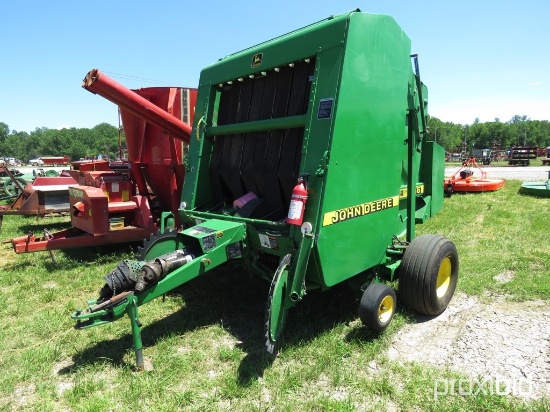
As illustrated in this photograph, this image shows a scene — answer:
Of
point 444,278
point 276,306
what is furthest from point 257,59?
point 444,278

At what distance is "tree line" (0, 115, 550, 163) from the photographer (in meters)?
78.3

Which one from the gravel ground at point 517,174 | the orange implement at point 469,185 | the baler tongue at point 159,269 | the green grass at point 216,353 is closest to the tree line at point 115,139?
the gravel ground at point 517,174

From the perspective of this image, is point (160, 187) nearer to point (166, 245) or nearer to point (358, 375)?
point (166, 245)

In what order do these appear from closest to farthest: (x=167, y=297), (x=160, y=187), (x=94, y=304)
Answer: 1. (x=94, y=304)
2. (x=167, y=297)
3. (x=160, y=187)

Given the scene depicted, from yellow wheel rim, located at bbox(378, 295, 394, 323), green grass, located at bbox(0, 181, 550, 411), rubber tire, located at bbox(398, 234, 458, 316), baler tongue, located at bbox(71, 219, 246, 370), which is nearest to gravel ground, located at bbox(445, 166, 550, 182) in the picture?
green grass, located at bbox(0, 181, 550, 411)

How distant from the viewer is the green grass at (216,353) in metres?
2.63

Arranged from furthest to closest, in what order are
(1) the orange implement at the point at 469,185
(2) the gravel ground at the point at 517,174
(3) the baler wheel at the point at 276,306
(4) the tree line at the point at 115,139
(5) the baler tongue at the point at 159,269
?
(4) the tree line at the point at 115,139
(2) the gravel ground at the point at 517,174
(1) the orange implement at the point at 469,185
(5) the baler tongue at the point at 159,269
(3) the baler wheel at the point at 276,306

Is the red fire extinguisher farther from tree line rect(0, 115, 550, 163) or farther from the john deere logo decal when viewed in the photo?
tree line rect(0, 115, 550, 163)

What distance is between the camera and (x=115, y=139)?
95312mm

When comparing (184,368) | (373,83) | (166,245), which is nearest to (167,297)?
(166,245)

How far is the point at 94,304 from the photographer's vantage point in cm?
289

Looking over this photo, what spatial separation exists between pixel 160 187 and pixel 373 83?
3.92 meters

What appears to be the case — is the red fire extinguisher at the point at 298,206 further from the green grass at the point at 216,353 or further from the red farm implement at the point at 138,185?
the red farm implement at the point at 138,185
